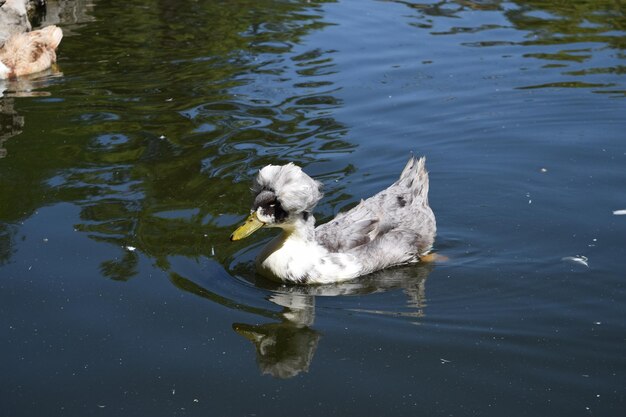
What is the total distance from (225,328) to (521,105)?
19.1 feet

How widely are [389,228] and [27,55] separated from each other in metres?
7.39

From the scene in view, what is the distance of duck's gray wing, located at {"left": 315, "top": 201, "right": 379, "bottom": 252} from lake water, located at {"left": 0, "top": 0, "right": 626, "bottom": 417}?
0.34m

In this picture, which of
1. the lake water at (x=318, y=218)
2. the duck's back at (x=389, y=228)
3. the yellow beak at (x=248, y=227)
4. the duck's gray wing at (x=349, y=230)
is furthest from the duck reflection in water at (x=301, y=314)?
the yellow beak at (x=248, y=227)

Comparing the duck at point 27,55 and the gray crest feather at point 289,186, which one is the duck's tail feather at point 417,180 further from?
the duck at point 27,55

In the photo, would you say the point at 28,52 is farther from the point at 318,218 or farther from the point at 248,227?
the point at 248,227

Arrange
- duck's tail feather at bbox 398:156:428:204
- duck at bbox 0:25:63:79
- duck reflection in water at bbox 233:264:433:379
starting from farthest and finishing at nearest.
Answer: duck at bbox 0:25:63:79, duck's tail feather at bbox 398:156:428:204, duck reflection in water at bbox 233:264:433:379

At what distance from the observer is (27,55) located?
1345cm

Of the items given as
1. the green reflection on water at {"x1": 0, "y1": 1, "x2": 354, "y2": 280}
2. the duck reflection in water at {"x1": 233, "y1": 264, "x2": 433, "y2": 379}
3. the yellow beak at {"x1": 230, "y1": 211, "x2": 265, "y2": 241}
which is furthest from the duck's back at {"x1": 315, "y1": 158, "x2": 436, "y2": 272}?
the green reflection on water at {"x1": 0, "y1": 1, "x2": 354, "y2": 280}

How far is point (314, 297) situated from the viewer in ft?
23.7

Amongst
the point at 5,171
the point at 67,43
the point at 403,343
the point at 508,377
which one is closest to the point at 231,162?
the point at 5,171

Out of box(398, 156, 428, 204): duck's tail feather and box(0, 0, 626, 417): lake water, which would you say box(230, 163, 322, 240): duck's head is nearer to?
box(0, 0, 626, 417): lake water

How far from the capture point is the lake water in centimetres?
602

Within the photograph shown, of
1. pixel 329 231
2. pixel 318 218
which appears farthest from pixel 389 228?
→ pixel 318 218

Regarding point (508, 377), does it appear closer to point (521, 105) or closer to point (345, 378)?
point (345, 378)
